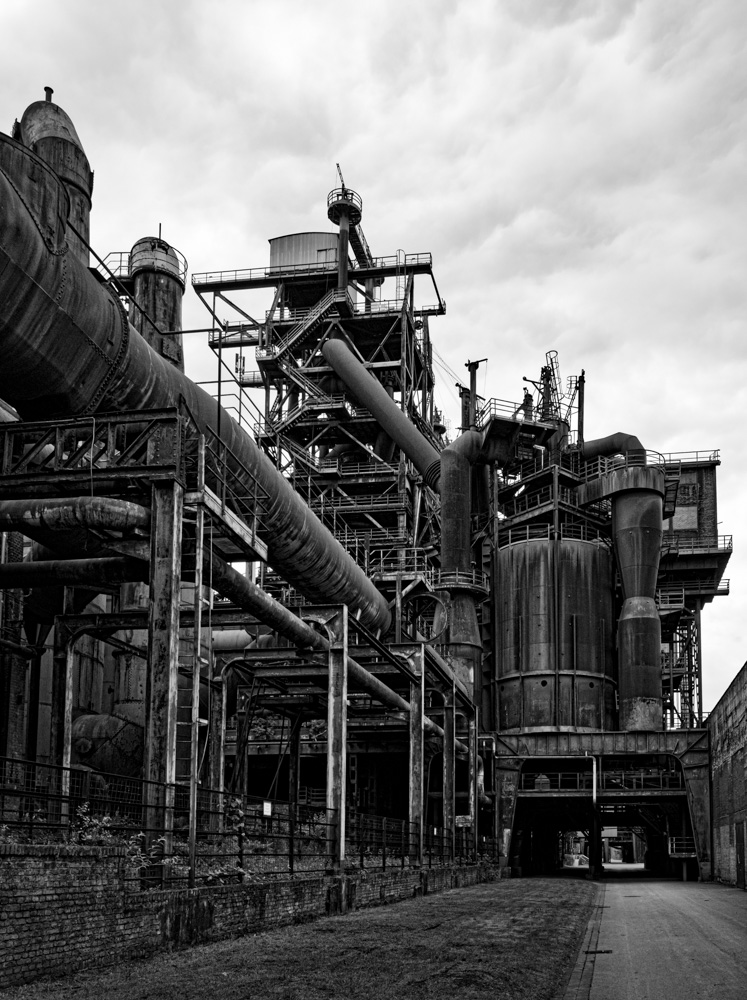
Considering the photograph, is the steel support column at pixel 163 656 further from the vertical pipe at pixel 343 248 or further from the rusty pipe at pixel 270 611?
the vertical pipe at pixel 343 248

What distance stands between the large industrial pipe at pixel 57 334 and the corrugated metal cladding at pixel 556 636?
31.4 metres

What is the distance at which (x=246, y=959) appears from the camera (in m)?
12.4

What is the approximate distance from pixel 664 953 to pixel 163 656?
7.72 m

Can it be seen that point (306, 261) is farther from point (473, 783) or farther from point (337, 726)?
point (337, 726)

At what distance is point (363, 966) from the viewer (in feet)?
39.9

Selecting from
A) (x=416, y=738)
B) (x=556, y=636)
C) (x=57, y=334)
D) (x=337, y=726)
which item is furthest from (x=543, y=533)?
(x=57, y=334)

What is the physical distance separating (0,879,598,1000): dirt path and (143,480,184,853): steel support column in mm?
2075

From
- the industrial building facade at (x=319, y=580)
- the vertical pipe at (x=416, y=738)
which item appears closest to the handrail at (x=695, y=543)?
the industrial building facade at (x=319, y=580)

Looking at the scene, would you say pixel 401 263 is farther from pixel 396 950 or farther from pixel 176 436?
pixel 396 950

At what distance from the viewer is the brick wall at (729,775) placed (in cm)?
3134

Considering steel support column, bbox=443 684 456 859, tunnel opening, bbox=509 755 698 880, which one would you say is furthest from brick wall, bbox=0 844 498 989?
tunnel opening, bbox=509 755 698 880

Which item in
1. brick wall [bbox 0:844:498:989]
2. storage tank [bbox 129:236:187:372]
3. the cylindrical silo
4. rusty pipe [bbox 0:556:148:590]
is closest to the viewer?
brick wall [bbox 0:844:498:989]

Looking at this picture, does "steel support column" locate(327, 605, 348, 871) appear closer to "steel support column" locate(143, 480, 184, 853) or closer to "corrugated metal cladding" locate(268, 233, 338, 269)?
"steel support column" locate(143, 480, 184, 853)

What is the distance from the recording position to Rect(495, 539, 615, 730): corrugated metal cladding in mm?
49250
